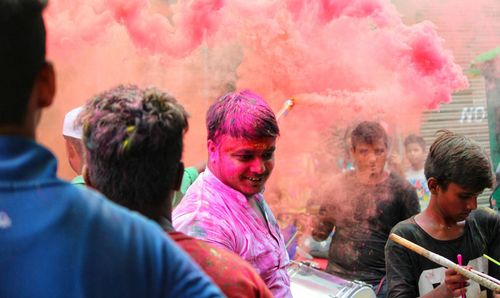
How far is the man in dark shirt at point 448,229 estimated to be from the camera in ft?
9.23

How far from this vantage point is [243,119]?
2.56 m

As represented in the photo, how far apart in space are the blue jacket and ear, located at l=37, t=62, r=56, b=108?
12 centimetres

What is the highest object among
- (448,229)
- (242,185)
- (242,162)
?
(242,162)

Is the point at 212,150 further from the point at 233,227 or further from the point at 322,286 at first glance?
the point at 322,286

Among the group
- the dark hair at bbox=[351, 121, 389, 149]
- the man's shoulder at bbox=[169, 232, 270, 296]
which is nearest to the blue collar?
the man's shoulder at bbox=[169, 232, 270, 296]

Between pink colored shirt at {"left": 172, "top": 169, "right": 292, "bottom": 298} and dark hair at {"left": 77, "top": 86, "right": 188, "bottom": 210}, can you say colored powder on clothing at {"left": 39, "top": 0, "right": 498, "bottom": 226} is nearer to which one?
pink colored shirt at {"left": 172, "top": 169, "right": 292, "bottom": 298}

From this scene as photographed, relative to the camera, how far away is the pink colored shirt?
7.53ft

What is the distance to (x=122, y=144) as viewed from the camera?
4.81 ft

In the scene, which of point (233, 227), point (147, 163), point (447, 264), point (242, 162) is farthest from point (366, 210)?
point (147, 163)

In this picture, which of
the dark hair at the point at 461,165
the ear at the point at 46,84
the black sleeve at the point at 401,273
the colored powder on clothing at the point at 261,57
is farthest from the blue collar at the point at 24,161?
the colored powder on clothing at the point at 261,57

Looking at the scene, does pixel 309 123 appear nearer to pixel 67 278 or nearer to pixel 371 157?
pixel 371 157

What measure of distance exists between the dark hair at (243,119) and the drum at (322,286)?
1.17m

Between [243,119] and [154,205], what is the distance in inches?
42.6

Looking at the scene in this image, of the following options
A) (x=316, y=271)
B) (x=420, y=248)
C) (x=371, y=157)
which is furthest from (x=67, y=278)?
(x=371, y=157)
